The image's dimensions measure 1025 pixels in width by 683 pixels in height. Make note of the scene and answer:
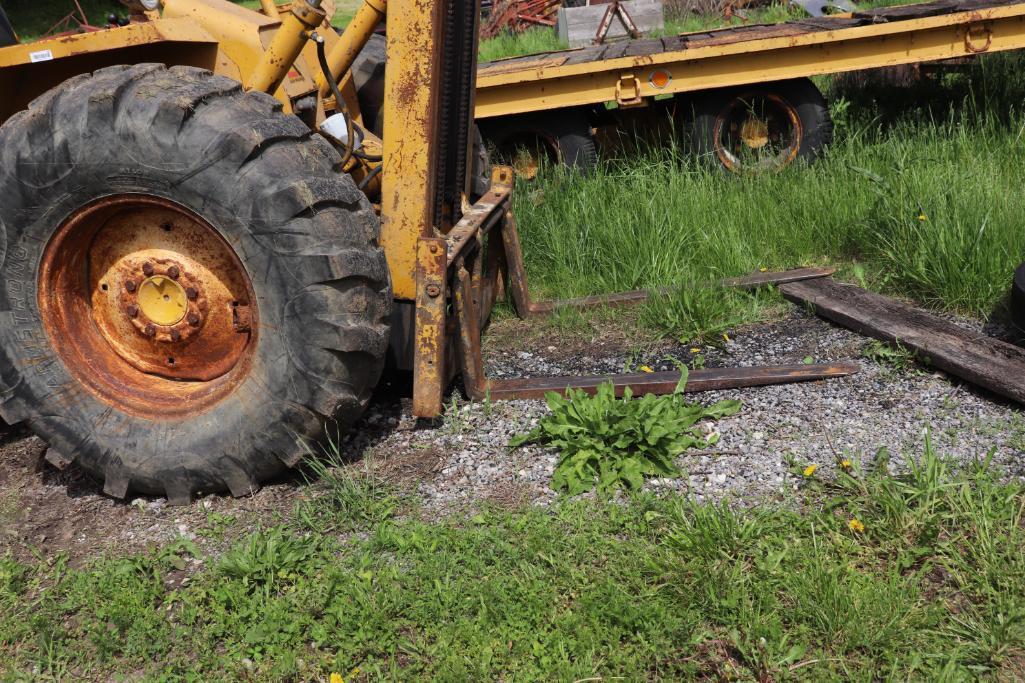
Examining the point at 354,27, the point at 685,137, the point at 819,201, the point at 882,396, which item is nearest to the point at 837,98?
the point at 685,137

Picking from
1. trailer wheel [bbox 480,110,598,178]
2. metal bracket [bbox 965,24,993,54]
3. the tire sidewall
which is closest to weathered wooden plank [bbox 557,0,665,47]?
trailer wheel [bbox 480,110,598,178]

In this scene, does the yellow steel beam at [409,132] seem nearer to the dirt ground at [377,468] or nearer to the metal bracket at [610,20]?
the dirt ground at [377,468]

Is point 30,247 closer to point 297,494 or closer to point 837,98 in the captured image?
point 297,494

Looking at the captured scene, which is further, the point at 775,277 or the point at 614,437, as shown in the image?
the point at 775,277

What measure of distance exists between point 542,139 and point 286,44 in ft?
11.4

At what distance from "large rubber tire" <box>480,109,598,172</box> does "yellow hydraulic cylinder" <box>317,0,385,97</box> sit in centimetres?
272

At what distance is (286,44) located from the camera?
344cm

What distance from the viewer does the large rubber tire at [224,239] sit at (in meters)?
2.97

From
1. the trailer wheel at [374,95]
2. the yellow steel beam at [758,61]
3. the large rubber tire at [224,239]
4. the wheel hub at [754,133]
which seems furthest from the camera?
the wheel hub at [754,133]

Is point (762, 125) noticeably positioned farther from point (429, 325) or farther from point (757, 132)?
point (429, 325)

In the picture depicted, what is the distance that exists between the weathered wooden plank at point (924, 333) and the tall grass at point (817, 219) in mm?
306

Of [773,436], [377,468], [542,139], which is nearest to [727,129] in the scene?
[542,139]

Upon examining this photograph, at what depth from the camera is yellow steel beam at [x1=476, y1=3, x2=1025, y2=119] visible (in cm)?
591

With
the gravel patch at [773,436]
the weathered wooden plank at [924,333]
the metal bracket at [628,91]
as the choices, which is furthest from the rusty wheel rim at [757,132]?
the gravel patch at [773,436]
